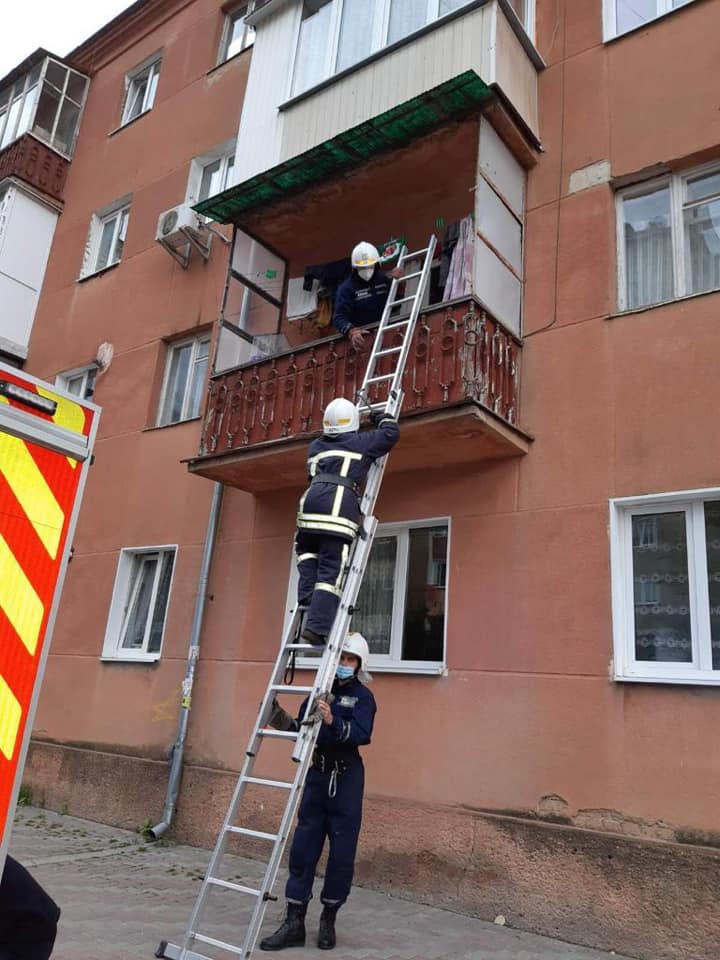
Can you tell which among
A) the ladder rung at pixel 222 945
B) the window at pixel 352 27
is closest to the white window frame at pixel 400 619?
the ladder rung at pixel 222 945

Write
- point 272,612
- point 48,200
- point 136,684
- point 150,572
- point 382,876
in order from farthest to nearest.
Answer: point 48,200 → point 150,572 → point 136,684 → point 272,612 → point 382,876

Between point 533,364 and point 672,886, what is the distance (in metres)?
4.25

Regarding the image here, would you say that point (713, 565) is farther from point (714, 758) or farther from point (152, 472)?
point (152, 472)

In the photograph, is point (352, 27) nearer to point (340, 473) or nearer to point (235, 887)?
point (340, 473)

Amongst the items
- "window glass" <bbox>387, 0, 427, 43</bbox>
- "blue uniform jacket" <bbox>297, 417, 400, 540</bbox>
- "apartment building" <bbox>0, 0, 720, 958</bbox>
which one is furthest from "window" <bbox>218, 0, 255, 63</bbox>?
"blue uniform jacket" <bbox>297, 417, 400, 540</bbox>

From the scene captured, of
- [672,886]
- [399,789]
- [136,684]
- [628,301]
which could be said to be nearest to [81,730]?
[136,684]

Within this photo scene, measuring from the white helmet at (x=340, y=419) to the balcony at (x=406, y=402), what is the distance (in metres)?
1.09

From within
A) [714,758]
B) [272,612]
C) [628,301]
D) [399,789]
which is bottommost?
[399,789]

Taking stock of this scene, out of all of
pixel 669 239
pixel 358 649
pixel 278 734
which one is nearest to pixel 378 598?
pixel 358 649

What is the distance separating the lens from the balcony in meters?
6.51

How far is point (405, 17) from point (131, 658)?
7.81 metres

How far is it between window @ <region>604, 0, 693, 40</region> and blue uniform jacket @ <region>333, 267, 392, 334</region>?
331 centimetres

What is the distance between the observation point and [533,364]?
279 inches

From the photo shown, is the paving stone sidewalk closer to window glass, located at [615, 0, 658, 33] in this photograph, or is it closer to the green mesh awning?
the green mesh awning
